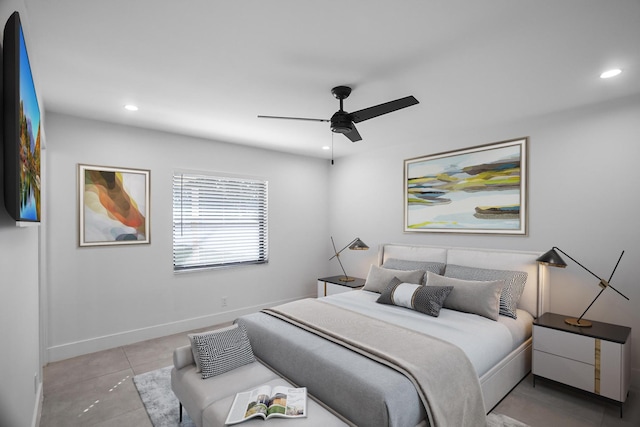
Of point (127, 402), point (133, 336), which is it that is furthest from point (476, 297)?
point (133, 336)

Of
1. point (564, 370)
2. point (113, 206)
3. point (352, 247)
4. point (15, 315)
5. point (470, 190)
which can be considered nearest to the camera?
point (15, 315)

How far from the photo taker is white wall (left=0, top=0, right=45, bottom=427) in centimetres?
117

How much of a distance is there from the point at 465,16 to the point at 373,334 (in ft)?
6.97

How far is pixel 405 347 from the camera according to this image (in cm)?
221

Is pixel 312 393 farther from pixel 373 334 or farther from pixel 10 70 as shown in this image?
pixel 10 70

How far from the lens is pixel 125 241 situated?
3.74 meters

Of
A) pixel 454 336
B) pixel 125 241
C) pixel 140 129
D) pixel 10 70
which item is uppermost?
pixel 140 129

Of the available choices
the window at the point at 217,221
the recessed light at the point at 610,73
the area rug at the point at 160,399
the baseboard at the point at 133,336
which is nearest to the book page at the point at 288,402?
the area rug at the point at 160,399

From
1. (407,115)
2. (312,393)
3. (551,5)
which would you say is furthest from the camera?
(407,115)

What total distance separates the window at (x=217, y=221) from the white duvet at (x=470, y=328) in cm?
190

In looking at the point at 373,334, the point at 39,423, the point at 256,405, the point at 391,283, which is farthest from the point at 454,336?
the point at 39,423

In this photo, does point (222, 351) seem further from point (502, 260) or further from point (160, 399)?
point (502, 260)

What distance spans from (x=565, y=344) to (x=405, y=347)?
1556 millimetres

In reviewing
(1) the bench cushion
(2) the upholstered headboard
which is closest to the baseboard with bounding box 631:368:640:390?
(2) the upholstered headboard
